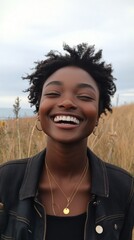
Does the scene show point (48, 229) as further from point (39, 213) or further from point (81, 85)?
point (81, 85)

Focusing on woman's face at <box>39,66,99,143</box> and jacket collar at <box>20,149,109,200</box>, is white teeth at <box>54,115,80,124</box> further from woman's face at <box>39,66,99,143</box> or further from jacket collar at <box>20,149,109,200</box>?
jacket collar at <box>20,149,109,200</box>

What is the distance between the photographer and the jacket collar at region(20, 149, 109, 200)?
6.94 ft

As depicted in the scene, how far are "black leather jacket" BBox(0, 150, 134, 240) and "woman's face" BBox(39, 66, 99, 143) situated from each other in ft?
0.90

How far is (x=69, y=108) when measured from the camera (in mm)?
2010

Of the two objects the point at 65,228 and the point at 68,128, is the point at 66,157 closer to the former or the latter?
the point at 68,128

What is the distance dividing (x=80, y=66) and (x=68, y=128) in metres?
0.37

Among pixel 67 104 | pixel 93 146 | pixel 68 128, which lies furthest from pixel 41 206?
pixel 93 146

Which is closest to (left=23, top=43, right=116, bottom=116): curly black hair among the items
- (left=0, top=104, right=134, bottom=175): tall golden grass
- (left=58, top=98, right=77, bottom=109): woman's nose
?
(left=58, top=98, right=77, bottom=109): woman's nose

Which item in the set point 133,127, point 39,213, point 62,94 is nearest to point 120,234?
point 39,213

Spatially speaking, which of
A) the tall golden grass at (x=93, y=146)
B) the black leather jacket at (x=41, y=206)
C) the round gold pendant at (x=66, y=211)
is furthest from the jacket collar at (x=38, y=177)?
the tall golden grass at (x=93, y=146)

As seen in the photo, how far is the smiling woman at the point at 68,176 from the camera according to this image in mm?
2043

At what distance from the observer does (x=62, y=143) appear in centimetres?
205

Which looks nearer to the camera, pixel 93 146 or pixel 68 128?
pixel 68 128

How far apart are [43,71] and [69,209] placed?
71cm
